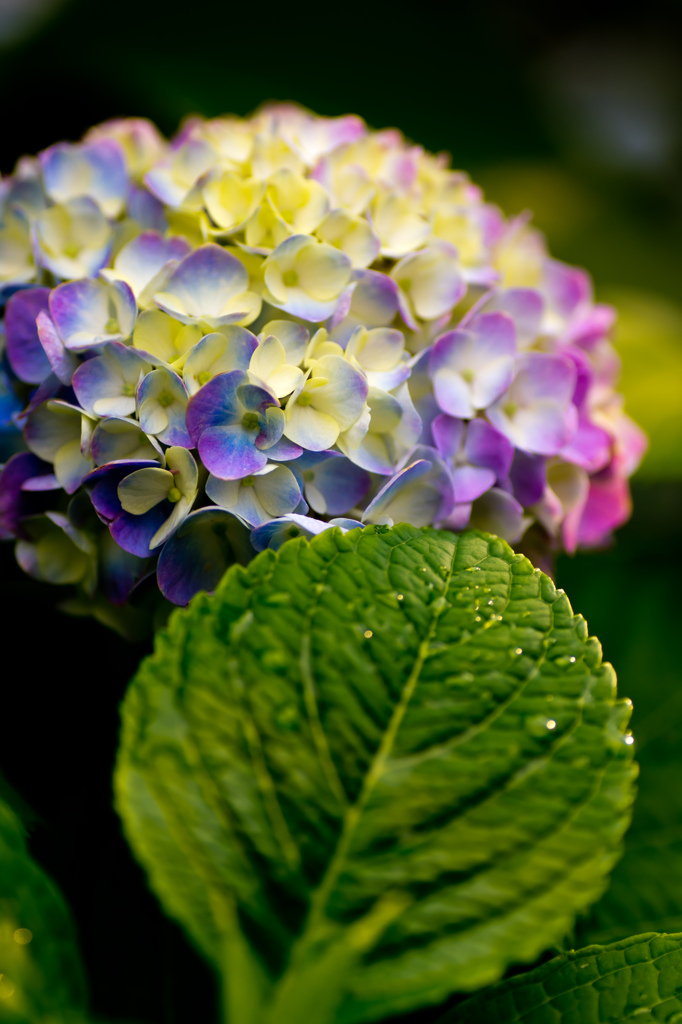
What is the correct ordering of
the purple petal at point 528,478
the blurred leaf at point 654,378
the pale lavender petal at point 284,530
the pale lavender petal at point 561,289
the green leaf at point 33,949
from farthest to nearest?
the blurred leaf at point 654,378, the pale lavender petal at point 561,289, the purple petal at point 528,478, the pale lavender petal at point 284,530, the green leaf at point 33,949

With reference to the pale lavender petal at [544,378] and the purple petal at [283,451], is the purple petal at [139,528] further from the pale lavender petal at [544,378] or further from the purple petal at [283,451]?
the pale lavender petal at [544,378]

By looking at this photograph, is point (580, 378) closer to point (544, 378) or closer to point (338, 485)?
point (544, 378)

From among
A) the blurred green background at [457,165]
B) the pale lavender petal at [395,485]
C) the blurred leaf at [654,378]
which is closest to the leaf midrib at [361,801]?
the pale lavender petal at [395,485]

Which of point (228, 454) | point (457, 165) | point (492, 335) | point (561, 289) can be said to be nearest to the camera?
point (228, 454)

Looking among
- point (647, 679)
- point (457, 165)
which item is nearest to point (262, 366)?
point (647, 679)

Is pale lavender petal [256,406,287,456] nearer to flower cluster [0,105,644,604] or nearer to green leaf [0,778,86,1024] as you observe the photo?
flower cluster [0,105,644,604]

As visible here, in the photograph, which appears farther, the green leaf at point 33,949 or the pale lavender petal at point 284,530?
the pale lavender petal at point 284,530

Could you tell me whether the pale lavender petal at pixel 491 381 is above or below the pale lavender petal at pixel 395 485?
above
